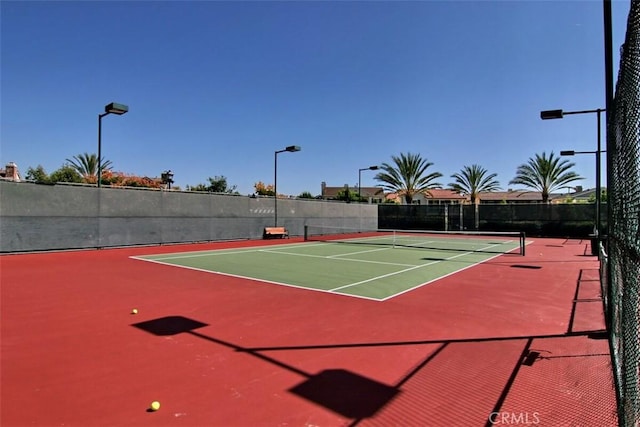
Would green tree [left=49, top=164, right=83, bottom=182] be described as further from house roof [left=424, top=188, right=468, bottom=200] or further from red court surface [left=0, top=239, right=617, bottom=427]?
house roof [left=424, top=188, right=468, bottom=200]

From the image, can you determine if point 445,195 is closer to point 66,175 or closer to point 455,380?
point 66,175

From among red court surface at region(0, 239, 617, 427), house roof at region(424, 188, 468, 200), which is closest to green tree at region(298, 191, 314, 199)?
house roof at region(424, 188, 468, 200)

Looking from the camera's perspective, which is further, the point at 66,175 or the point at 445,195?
the point at 445,195

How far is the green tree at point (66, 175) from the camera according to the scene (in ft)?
136

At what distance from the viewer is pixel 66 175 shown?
42.3 meters

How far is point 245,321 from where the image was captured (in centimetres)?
629

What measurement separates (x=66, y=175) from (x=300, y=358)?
4668cm

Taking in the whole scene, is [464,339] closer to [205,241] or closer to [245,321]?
[245,321]

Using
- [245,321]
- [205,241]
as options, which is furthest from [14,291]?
[205,241]

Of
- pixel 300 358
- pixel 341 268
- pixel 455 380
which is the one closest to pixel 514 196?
pixel 341 268

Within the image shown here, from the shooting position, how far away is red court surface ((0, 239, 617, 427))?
11.3 ft

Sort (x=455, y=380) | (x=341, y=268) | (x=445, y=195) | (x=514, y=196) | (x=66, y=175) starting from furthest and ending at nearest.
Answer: (x=445, y=195) → (x=514, y=196) → (x=66, y=175) → (x=341, y=268) → (x=455, y=380)

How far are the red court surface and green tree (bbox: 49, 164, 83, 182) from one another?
3892cm

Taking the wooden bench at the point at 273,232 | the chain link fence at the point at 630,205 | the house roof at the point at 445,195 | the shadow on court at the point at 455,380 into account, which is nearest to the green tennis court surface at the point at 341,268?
the shadow on court at the point at 455,380
